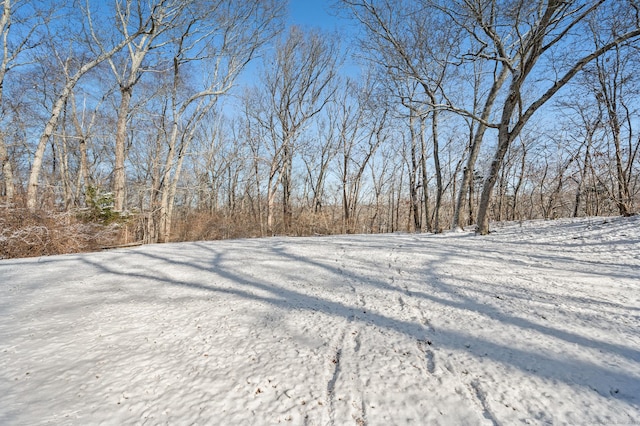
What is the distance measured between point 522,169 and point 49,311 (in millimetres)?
21737

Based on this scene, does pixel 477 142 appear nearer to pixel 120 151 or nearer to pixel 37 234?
pixel 37 234

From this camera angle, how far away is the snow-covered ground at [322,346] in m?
1.26

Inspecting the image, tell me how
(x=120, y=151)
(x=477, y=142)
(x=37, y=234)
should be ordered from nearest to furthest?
(x=37, y=234), (x=477, y=142), (x=120, y=151)

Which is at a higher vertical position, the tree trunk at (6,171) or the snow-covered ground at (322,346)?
the tree trunk at (6,171)

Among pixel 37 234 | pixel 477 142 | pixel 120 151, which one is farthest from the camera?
pixel 120 151

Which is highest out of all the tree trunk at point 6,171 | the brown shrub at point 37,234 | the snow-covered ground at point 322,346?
the tree trunk at point 6,171

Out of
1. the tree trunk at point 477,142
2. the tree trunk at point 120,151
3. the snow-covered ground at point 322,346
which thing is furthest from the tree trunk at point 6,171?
the tree trunk at point 477,142

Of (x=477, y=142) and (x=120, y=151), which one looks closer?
(x=477, y=142)

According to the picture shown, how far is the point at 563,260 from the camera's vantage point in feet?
12.8

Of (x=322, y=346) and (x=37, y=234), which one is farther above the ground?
(x=37, y=234)

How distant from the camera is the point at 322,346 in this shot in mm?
1817

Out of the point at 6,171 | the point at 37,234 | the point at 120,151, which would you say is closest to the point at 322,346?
the point at 37,234

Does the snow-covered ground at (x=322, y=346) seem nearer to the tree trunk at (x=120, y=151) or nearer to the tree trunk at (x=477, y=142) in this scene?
the tree trunk at (x=477, y=142)

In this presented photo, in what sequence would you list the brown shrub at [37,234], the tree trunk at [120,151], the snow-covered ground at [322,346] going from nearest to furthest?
the snow-covered ground at [322,346] → the brown shrub at [37,234] → the tree trunk at [120,151]
